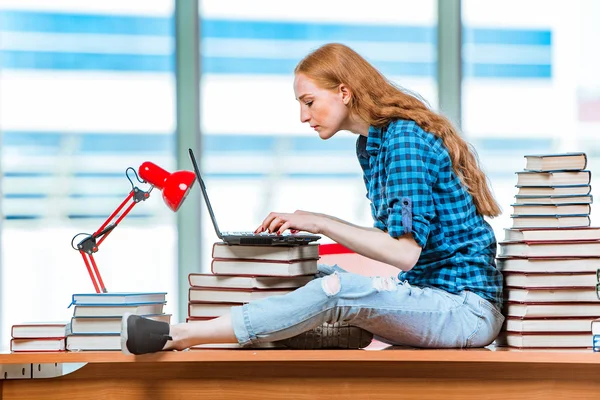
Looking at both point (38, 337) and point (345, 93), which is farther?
point (345, 93)

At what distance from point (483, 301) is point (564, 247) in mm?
216

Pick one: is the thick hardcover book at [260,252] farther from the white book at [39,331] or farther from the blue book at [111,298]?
the white book at [39,331]

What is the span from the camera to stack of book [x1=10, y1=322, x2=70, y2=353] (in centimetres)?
178

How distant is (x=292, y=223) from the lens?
1746 mm

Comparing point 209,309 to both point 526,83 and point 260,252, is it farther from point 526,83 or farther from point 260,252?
point 526,83

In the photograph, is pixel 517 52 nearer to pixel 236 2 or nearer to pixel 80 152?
pixel 236 2

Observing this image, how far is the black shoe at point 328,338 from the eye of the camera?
1812mm

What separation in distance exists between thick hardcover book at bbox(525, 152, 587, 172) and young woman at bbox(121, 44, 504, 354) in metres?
0.14

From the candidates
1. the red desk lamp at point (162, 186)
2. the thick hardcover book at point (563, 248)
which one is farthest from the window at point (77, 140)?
the thick hardcover book at point (563, 248)

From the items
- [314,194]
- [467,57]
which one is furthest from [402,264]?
[467,57]

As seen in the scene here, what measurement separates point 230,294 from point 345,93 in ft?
1.79

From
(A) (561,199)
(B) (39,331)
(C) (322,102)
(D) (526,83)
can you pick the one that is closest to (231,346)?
(B) (39,331)

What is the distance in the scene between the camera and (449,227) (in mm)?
1823

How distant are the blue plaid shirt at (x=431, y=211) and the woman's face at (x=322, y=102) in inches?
3.7
